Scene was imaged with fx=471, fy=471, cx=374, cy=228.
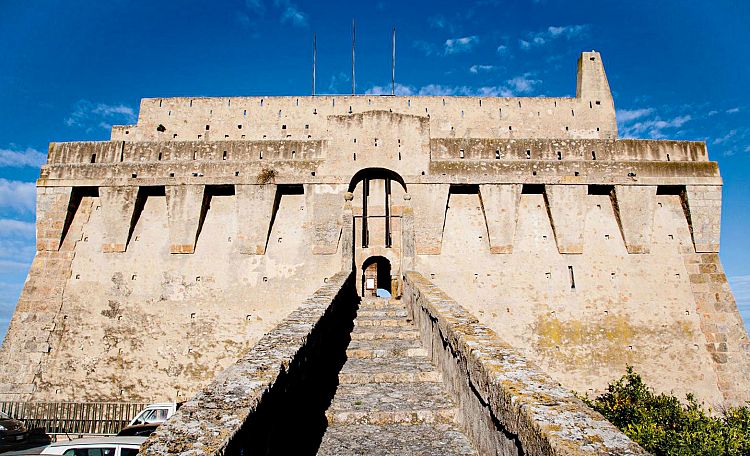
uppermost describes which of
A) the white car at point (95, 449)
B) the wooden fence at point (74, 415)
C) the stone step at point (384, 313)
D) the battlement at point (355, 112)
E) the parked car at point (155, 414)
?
the battlement at point (355, 112)

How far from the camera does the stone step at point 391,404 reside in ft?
14.6

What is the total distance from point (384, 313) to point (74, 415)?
9619mm

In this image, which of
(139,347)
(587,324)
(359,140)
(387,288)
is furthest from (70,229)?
(587,324)

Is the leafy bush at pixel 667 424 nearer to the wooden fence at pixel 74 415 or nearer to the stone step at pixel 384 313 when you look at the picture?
the stone step at pixel 384 313

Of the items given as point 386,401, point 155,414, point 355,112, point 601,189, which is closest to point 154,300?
point 155,414

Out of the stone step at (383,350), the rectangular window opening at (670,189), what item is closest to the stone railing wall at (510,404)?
the stone step at (383,350)

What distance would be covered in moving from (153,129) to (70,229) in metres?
6.59

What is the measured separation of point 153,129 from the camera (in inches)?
785

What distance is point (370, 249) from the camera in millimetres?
13789

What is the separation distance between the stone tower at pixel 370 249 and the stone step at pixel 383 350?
20.0 feet

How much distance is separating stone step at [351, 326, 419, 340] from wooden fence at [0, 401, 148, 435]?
861cm

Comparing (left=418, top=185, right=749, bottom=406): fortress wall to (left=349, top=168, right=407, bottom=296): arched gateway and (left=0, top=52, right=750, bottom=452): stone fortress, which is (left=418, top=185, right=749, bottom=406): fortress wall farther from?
(left=349, top=168, right=407, bottom=296): arched gateway

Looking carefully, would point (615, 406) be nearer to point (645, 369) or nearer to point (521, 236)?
point (645, 369)

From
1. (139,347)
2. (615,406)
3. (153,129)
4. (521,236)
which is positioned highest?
(153,129)
